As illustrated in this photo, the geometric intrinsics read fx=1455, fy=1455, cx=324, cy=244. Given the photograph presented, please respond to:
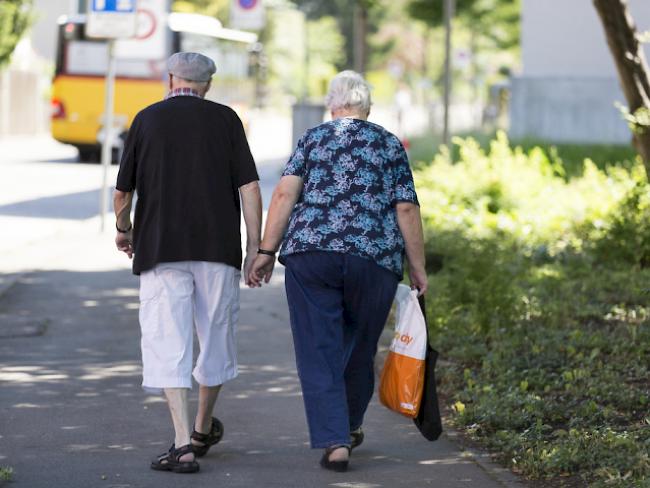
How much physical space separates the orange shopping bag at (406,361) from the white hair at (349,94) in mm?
845

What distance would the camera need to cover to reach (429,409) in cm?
630

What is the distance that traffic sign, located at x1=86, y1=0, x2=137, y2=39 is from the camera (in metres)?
16.1

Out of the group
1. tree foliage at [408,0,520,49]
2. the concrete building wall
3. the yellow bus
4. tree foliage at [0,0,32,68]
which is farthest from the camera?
tree foliage at [0,0,32,68]

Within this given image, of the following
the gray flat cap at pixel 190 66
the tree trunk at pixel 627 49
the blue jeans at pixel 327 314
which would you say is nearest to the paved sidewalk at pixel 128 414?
the blue jeans at pixel 327 314

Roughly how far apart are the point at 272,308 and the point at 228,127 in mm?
5213

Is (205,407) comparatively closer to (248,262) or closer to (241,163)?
(248,262)

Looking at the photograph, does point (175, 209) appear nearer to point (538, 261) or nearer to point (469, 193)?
point (538, 261)

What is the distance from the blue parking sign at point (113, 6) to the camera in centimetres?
1608

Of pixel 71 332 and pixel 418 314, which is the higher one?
pixel 418 314

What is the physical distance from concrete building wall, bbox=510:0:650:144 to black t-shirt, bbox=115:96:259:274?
21306 mm

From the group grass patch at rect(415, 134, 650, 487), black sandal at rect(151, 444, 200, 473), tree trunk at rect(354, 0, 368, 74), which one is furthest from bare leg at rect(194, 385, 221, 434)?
tree trunk at rect(354, 0, 368, 74)

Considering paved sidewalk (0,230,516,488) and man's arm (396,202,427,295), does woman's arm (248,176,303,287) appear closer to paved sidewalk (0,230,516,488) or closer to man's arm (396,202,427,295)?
man's arm (396,202,427,295)

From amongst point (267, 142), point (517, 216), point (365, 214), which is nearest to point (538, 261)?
point (517, 216)

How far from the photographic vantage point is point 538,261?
13.2m
